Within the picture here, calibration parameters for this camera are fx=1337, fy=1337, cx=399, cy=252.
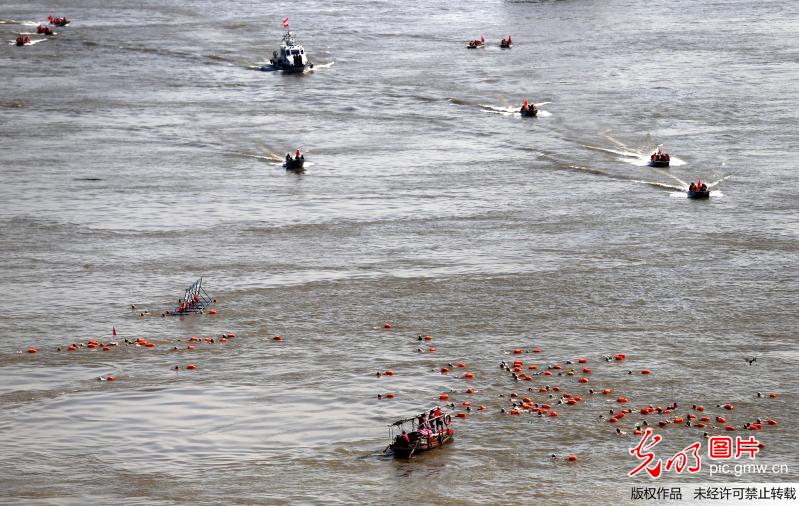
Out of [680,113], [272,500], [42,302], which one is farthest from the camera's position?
[680,113]

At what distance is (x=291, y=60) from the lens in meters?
142

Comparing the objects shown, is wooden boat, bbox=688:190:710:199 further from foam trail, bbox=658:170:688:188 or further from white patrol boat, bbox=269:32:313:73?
white patrol boat, bbox=269:32:313:73

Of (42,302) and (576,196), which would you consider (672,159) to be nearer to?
(576,196)

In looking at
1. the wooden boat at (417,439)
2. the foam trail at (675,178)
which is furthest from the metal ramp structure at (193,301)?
the foam trail at (675,178)

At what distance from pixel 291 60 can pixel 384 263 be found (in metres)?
72.1

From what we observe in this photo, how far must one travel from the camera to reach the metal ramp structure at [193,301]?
6544cm

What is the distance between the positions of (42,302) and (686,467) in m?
35.5

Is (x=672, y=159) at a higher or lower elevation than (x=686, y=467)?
higher

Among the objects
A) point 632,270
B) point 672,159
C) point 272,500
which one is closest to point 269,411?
point 272,500

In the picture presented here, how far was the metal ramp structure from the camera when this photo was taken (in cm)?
6544

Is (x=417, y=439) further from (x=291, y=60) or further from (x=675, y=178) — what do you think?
(x=291, y=60)

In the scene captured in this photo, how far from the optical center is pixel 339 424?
169ft

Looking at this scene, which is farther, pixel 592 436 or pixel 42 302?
pixel 42 302

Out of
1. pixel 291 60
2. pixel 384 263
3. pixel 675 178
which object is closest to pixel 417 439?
pixel 384 263
